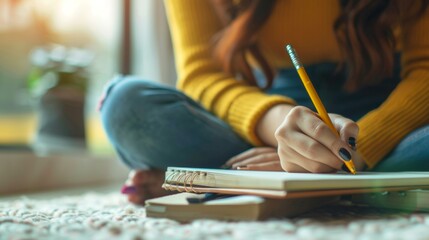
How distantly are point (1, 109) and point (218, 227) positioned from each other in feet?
4.65

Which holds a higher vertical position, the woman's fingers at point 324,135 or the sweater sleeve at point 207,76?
the sweater sleeve at point 207,76

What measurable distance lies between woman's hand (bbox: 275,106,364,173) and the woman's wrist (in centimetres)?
17

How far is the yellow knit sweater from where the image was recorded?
836 millimetres

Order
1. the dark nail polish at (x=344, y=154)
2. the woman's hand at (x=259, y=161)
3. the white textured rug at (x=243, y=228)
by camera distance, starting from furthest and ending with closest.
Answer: the woman's hand at (x=259, y=161) < the dark nail polish at (x=344, y=154) < the white textured rug at (x=243, y=228)

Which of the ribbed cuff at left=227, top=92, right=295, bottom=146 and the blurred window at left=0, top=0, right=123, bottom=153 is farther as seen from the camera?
the blurred window at left=0, top=0, right=123, bottom=153

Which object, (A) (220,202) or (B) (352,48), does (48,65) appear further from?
(A) (220,202)

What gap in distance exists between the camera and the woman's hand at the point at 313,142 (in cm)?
59

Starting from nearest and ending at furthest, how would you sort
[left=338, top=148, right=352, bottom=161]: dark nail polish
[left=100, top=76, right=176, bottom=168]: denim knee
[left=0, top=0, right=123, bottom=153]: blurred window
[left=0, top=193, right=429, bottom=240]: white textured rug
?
[left=0, top=193, right=429, bottom=240]: white textured rug → [left=338, top=148, right=352, bottom=161]: dark nail polish → [left=100, top=76, right=176, bottom=168]: denim knee → [left=0, top=0, right=123, bottom=153]: blurred window

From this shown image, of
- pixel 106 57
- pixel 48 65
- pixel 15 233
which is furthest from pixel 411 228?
pixel 106 57

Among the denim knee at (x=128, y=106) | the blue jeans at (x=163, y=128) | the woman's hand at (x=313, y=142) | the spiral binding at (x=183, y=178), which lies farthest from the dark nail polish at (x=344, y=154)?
the denim knee at (x=128, y=106)

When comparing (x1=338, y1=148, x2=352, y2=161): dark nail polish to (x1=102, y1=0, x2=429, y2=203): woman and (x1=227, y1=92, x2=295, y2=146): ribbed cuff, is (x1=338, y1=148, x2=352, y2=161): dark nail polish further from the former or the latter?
(x1=227, y1=92, x2=295, y2=146): ribbed cuff

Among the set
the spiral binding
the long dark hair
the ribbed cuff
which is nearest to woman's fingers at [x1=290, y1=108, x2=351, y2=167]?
the spiral binding

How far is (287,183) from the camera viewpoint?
508 millimetres

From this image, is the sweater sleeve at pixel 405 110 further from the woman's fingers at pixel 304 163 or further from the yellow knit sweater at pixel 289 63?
the woman's fingers at pixel 304 163
